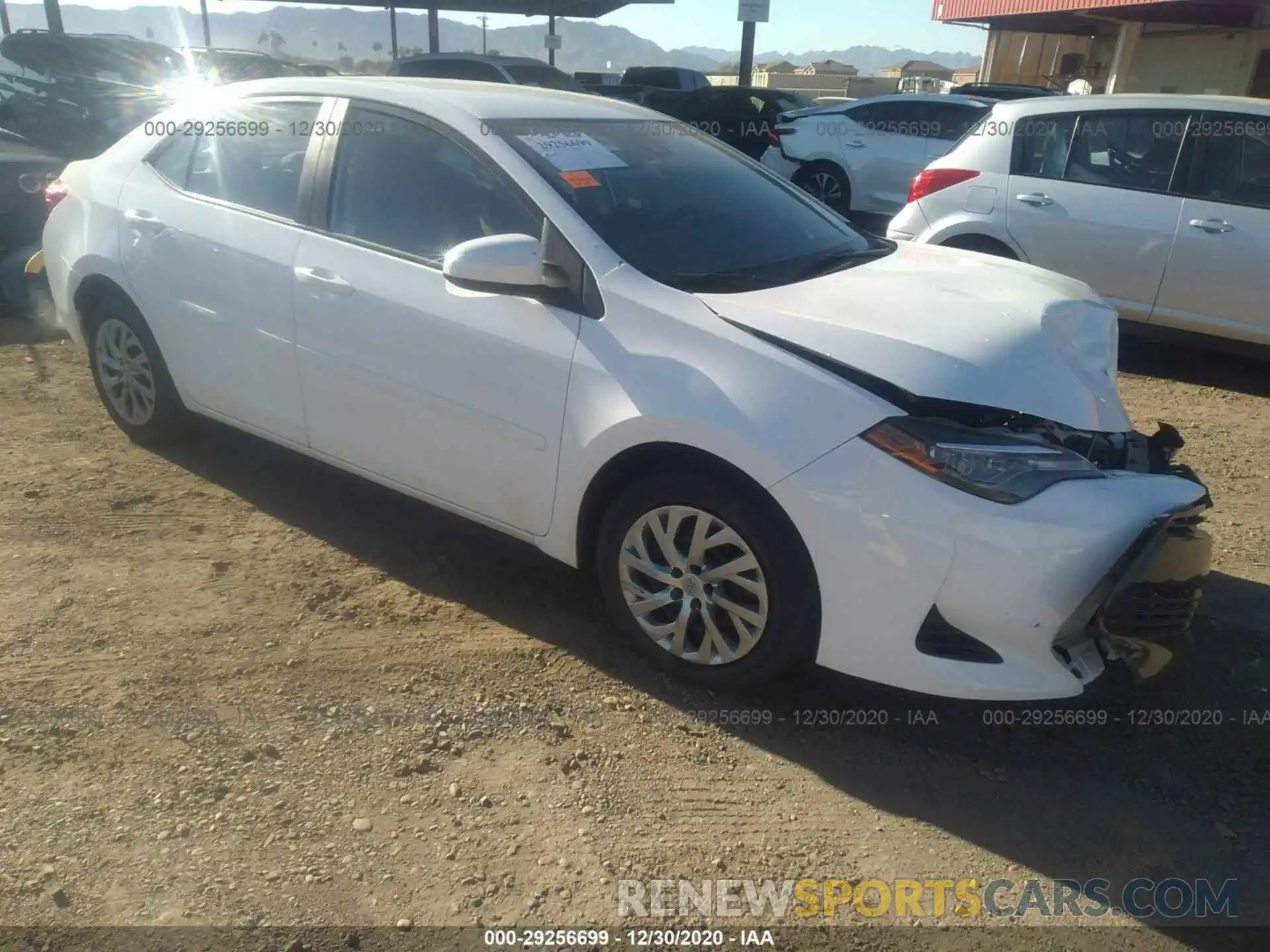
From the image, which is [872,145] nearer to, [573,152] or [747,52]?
[573,152]

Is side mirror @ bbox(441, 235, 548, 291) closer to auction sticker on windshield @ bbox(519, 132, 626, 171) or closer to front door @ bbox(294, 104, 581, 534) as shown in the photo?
front door @ bbox(294, 104, 581, 534)

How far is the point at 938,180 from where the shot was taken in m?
6.72

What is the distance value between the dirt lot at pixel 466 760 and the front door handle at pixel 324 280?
102cm

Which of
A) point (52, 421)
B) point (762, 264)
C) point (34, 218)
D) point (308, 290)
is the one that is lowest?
point (52, 421)

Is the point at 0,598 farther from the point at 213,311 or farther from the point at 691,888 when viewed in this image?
the point at 691,888

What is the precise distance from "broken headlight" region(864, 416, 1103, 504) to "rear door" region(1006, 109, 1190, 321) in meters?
4.16

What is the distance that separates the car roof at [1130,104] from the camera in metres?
5.84

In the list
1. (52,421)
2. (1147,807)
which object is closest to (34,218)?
(52,421)

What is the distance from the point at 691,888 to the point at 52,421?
4268 millimetres

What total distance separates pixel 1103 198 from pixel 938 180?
1.05 m

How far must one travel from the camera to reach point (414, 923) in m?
2.22

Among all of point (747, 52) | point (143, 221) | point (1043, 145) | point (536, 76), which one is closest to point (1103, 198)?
point (1043, 145)

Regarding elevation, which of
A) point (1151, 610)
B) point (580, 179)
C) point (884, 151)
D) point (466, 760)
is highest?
point (580, 179)

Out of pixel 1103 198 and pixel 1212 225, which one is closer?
pixel 1212 225
